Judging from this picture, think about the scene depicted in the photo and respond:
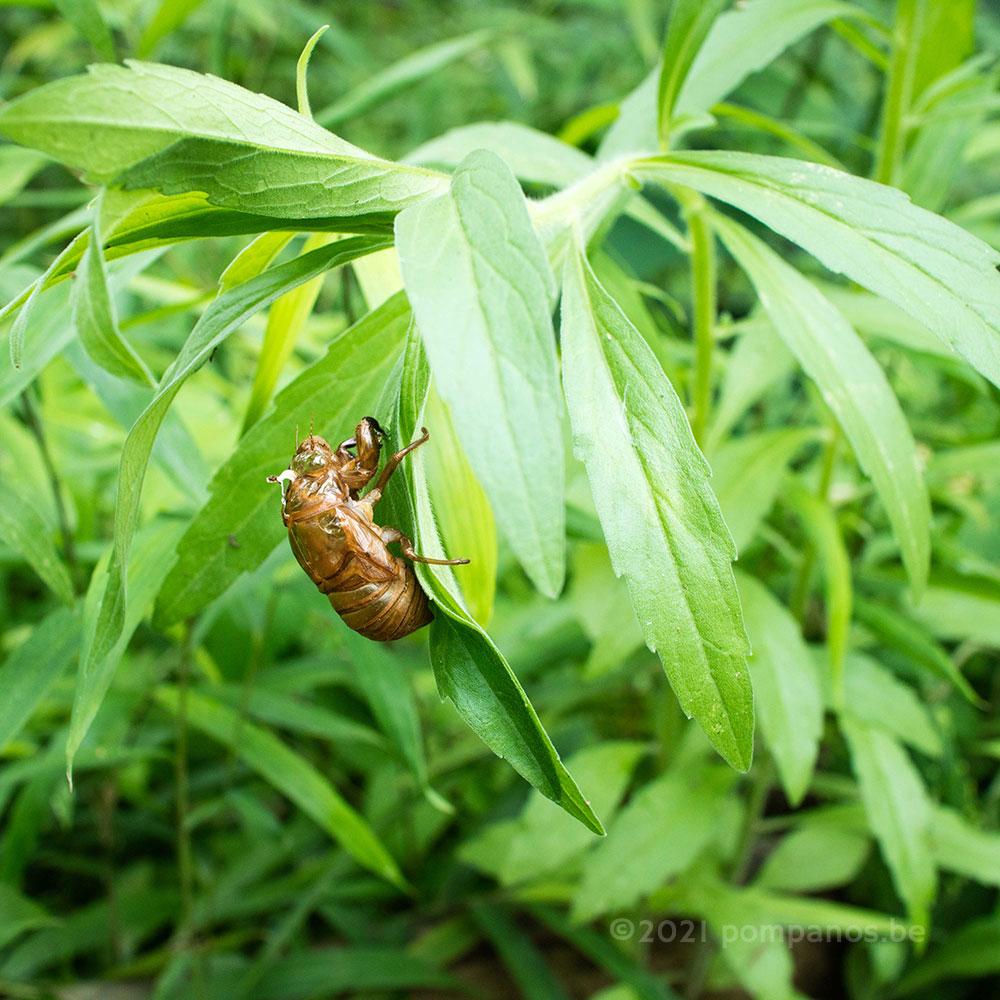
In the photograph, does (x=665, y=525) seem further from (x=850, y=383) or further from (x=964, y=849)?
(x=964, y=849)

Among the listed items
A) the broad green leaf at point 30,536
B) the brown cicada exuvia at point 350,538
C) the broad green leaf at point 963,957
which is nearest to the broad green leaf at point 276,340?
the brown cicada exuvia at point 350,538

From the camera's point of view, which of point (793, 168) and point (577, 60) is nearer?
point (793, 168)

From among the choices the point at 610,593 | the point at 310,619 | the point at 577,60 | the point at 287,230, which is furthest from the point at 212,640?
the point at 577,60

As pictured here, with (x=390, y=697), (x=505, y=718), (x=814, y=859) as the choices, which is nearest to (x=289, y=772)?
(x=390, y=697)

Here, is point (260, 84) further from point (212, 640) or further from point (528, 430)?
point (528, 430)

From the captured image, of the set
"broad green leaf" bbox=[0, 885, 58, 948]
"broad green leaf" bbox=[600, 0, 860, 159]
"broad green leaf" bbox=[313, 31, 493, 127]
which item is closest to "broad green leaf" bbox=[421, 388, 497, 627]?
"broad green leaf" bbox=[600, 0, 860, 159]

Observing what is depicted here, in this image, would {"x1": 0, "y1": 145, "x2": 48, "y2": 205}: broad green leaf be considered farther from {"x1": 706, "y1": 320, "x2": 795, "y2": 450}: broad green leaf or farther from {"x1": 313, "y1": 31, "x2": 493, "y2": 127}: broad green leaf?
{"x1": 706, "y1": 320, "x2": 795, "y2": 450}: broad green leaf

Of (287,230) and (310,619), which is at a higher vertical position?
(287,230)

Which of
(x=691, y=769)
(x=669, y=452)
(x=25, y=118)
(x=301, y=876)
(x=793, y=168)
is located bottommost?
(x=301, y=876)
